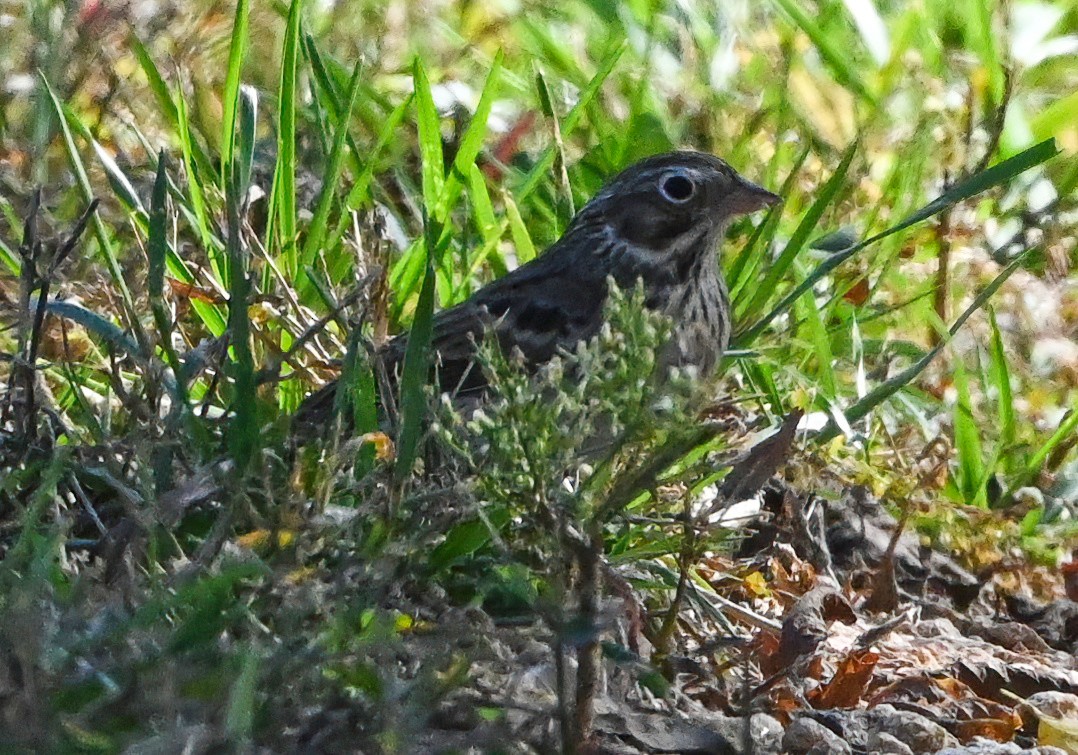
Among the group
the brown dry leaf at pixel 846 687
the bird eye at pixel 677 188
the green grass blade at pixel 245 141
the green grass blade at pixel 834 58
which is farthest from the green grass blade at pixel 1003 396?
the green grass blade at pixel 245 141

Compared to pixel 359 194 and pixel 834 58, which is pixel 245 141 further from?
pixel 834 58

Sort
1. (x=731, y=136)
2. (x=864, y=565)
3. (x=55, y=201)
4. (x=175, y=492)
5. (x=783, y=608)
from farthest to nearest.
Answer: (x=731, y=136)
(x=55, y=201)
(x=864, y=565)
(x=783, y=608)
(x=175, y=492)

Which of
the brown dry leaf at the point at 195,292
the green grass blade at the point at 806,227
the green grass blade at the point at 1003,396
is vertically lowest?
the green grass blade at the point at 1003,396

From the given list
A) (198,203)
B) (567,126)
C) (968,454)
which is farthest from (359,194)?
(968,454)

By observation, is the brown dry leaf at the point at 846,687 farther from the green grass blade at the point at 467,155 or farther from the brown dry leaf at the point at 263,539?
the green grass blade at the point at 467,155

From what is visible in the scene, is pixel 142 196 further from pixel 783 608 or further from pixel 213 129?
pixel 783 608

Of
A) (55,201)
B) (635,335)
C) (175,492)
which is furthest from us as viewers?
(55,201)

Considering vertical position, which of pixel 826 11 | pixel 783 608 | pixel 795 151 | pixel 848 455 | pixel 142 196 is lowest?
pixel 783 608

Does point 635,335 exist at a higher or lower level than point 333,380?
lower

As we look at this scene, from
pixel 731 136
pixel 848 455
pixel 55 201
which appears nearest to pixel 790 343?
pixel 848 455
